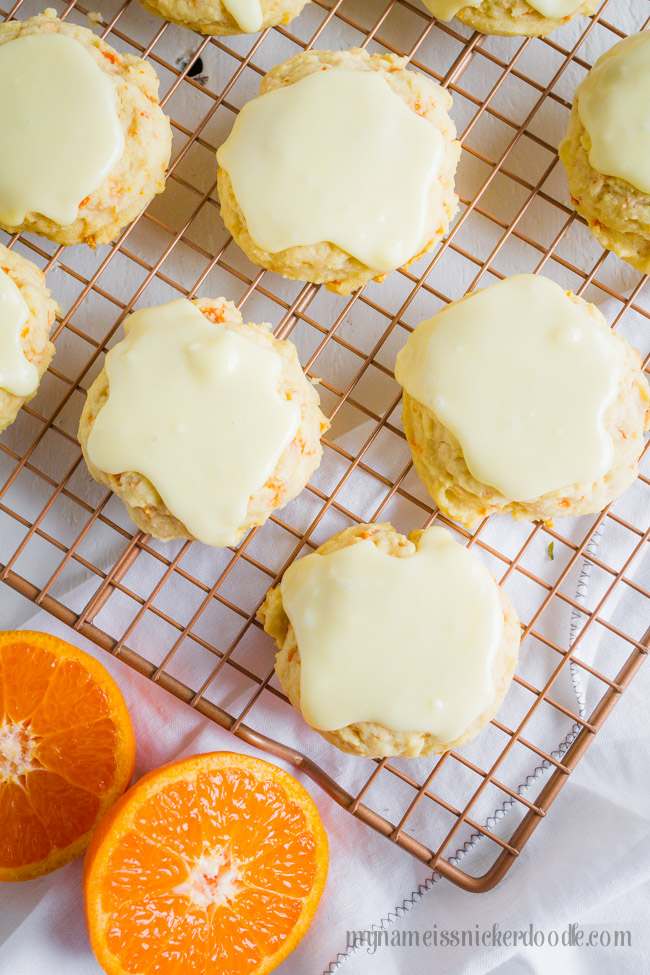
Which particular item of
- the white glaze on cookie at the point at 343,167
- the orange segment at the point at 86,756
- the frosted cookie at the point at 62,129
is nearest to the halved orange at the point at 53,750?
the orange segment at the point at 86,756

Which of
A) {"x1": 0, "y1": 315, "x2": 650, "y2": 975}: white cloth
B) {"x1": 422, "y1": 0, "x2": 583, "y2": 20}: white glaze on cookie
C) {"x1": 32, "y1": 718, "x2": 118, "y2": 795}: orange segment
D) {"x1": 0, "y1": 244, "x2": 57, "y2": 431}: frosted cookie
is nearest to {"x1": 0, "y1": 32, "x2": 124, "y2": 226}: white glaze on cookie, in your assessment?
{"x1": 0, "y1": 244, "x2": 57, "y2": 431}: frosted cookie

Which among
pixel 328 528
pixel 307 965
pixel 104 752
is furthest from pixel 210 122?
pixel 307 965

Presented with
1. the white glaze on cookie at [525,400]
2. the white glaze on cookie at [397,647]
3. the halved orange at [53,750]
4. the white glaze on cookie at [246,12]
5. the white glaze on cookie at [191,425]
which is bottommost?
the halved orange at [53,750]

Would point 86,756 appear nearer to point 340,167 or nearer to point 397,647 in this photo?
point 397,647

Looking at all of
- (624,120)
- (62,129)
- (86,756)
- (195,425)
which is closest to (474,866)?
(86,756)

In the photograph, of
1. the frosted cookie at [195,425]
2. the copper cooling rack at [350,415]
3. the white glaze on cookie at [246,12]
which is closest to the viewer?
the frosted cookie at [195,425]

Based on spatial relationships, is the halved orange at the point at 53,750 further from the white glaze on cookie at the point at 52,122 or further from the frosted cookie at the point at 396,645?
the white glaze on cookie at the point at 52,122
